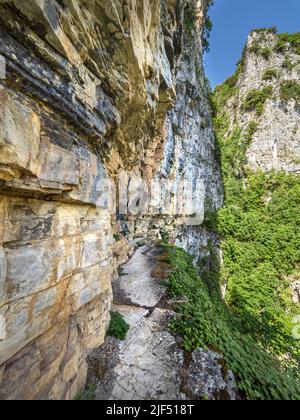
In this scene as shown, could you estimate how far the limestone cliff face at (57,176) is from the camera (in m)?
1.44

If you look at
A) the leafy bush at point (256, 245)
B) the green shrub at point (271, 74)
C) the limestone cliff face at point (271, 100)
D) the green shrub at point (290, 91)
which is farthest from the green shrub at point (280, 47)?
the leafy bush at point (256, 245)

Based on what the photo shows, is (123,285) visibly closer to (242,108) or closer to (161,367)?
(161,367)

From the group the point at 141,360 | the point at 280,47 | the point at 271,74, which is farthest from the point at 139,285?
the point at 280,47

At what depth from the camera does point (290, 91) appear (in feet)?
52.1

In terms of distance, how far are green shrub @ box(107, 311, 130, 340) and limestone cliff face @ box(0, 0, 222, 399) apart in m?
0.31

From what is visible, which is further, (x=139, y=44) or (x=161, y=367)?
(x=139, y=44)

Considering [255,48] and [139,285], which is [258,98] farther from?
[139,285]

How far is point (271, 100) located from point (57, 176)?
21175mm

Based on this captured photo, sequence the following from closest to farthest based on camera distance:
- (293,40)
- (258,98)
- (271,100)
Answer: (271,100)
(258,98)
(293,40)

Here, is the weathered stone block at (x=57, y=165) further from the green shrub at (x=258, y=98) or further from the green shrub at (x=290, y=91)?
the green shrub at (x=290, y=91)

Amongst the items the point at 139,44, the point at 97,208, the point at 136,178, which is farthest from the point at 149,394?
the point at 136,178

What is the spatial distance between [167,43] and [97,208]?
6.03 m

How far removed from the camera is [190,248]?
12.7 metres

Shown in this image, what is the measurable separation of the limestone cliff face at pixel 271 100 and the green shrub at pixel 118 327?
17.1 m
